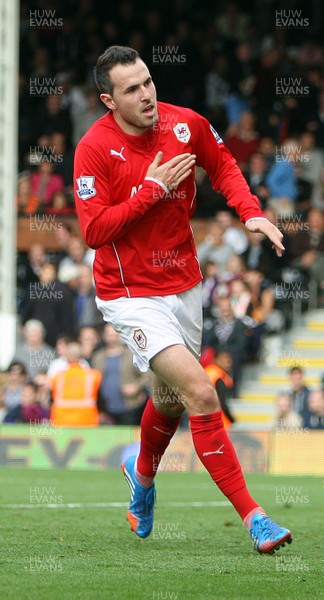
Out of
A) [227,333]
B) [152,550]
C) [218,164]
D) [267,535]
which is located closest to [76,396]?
[227,333]

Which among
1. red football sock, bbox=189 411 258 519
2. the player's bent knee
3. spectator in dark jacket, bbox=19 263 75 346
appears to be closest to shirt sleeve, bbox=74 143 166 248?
the player's bent knee

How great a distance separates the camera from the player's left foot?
6949mm

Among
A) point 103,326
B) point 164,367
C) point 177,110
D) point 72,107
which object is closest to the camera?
point 164,367

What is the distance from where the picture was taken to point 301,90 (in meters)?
21.8

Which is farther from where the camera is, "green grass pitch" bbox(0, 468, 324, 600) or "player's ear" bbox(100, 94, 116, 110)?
"player's ear" bbox(100, 94, 116, 110)

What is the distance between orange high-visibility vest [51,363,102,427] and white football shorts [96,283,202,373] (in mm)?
9184

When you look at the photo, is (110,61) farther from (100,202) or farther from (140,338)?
(140,338)

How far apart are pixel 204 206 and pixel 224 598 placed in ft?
52.1

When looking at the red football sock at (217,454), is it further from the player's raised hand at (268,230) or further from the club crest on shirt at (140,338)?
the player's raised hand at (268,230)

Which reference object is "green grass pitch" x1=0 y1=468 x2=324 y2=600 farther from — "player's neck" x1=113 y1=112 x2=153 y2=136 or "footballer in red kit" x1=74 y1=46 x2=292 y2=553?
"player's neck" x1=113 y1=112 x2=153 y2=136

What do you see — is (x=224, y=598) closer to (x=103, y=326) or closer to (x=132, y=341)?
(x=132, y=341)

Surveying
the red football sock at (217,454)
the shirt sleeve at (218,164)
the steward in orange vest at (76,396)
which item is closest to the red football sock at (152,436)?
the red football sock at (217,454)

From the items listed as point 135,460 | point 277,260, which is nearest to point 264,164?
point 277,260

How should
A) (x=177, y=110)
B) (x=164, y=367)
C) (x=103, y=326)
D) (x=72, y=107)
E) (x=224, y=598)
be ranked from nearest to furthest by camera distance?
(x=224, y=598) < (x=164, y=367) < (x=177, y=110) < (x=103, y=326) < (x=72, y=107)
